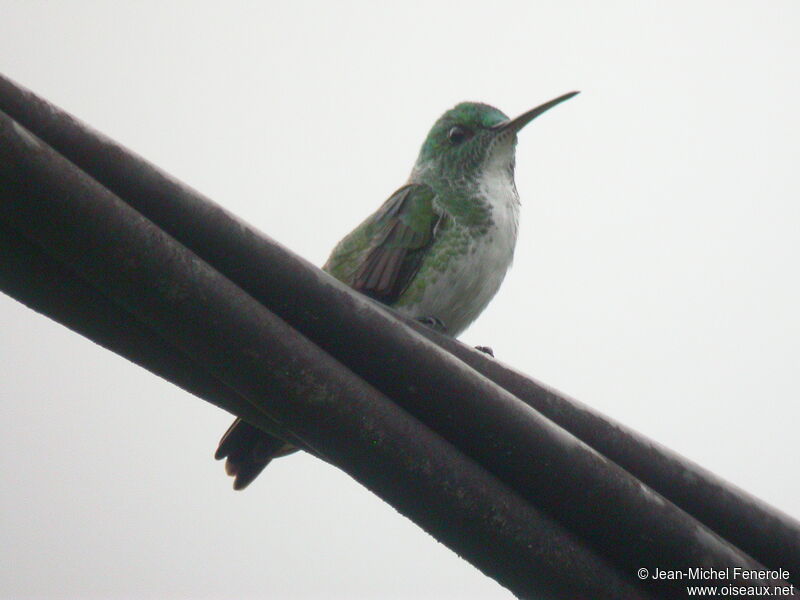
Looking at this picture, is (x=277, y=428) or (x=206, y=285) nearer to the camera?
(x=206, y=285)

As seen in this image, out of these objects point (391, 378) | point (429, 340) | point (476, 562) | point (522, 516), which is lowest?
point (476, 562)

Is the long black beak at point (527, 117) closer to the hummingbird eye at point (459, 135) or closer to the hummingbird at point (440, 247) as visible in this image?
the hummingbird at point (440, 247)

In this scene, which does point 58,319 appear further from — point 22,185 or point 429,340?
point 429,340

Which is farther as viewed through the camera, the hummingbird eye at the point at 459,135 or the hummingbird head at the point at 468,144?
the hummingbird eye at the point at 459,135

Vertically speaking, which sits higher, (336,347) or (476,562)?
(336,347)

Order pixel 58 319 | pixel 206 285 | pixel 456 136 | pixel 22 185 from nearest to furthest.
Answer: pixel 22 185 < pixel 206 285 < pixel 58 319 < pixel 456 136

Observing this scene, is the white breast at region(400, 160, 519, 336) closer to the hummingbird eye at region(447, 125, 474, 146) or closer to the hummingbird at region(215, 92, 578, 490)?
the hummingbird at region(215, 92, 578, 490)

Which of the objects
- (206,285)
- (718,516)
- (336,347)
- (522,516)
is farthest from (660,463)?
(206,285)

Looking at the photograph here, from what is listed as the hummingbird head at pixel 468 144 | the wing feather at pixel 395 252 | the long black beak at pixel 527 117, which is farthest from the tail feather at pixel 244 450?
the long black beak at pixel 527 117
